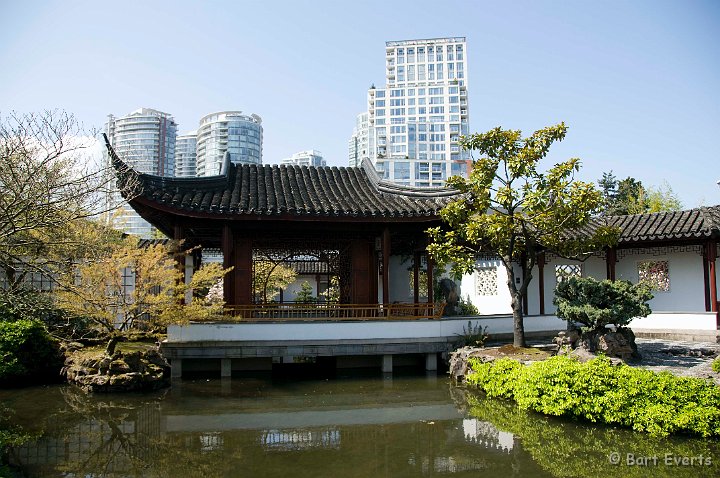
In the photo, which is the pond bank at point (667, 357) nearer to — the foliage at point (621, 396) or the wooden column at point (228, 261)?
the foliage at point (621, 396)

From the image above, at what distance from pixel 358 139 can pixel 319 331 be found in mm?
95262

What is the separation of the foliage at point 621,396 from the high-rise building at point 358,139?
92.6 metres

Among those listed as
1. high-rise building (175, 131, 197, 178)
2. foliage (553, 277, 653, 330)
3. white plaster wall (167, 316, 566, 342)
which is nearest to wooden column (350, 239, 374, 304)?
white plaster wall (167, 316, 566, 342)

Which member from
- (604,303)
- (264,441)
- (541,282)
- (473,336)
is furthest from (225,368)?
(541,282)

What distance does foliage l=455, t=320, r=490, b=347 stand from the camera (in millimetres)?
12500

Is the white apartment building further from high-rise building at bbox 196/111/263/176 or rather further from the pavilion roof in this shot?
the pavilion roof

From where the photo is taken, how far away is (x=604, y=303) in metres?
10.7

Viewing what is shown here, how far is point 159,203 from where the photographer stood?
11.2 meters

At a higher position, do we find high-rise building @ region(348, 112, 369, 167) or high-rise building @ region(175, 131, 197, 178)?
high-rise building @ region(348, 112, 369, 167)

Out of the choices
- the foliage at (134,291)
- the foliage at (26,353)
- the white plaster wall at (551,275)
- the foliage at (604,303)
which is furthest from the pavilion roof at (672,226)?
the foliage at (26,353)

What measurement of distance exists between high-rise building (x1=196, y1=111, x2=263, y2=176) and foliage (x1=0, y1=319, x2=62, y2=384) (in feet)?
214

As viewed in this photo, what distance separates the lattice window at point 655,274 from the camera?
15.8 meters

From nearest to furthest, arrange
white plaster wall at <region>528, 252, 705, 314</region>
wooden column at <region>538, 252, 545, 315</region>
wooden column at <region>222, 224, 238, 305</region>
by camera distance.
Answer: wooden column at <region>222, 224, 238, 305</region> → white plaster wall at <region>528, 252, 705, 314</region> → wooden column at <region>538, 252, 545, 315</region>

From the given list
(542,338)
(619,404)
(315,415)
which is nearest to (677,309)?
(542,338)
